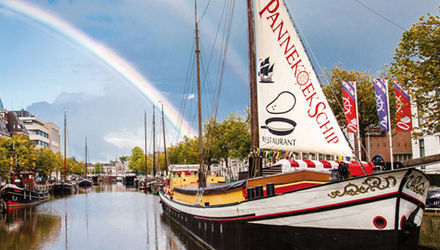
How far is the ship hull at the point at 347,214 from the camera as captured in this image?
363 inches

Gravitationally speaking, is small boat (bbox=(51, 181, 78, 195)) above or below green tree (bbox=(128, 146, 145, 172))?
below

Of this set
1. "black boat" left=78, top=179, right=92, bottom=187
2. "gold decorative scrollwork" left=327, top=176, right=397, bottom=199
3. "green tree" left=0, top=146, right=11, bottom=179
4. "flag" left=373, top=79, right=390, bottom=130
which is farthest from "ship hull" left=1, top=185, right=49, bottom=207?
"black boat" left=78, top=179, right=92, bottom=187

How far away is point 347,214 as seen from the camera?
9812mm

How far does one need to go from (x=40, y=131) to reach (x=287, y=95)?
122 meters

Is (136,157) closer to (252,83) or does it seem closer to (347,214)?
(252,83)

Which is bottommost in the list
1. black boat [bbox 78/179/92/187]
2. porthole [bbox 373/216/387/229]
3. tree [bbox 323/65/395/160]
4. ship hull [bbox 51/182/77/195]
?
black boat [bbox 78/179/92/187]

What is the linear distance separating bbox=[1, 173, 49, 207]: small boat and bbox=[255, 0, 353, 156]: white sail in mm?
44599

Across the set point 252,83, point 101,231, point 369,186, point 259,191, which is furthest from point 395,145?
point 369,186

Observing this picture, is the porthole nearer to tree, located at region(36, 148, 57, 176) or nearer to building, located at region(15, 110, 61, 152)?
tree, located at region(36, 148, 57, 176)

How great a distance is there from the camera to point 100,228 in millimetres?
31375

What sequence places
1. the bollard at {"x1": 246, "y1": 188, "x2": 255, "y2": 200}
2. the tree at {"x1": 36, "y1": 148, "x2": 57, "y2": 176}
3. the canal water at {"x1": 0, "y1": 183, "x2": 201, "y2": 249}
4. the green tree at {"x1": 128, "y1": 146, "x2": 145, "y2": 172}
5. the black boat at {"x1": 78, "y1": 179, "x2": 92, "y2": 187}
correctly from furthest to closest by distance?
the green tree at {"x1": 128, "y1": 146, "x2": 145, "y2": 172} → the black boat at {"x1": 78, "y1": 179, "x2": 92, "y2": 187} → the tree at {"x1": 36, "y1": 148, "x2": 57, "y2": 176} → the canal water at {"x1": 0, "y1": 183, "x2": 201, "y2": 249} → the bollard at {"x1": 246, "y1": 188, "x2": 255, "y2": 200}

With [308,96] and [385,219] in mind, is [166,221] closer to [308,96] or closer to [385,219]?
[308,96]

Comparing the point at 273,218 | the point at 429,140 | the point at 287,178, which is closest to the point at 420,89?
the point at 287,178

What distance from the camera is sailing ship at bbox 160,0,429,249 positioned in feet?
30.6
